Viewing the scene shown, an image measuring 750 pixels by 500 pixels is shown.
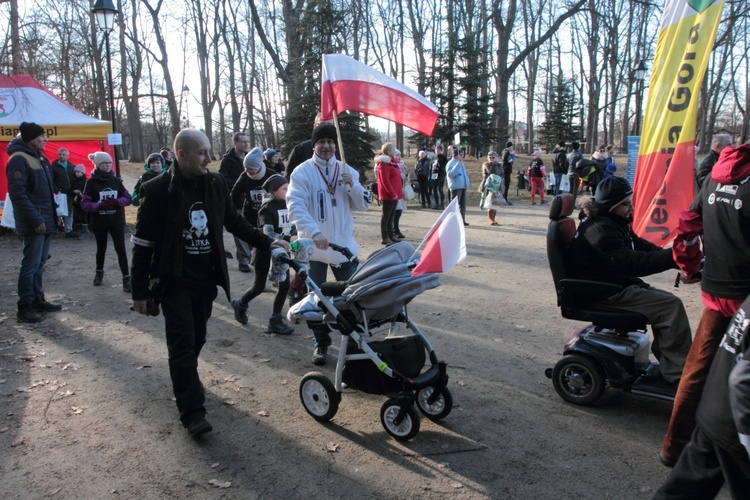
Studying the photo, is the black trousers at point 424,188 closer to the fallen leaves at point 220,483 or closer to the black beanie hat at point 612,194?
the black beanie hat at point 612,194

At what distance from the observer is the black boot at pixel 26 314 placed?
6.61 metres

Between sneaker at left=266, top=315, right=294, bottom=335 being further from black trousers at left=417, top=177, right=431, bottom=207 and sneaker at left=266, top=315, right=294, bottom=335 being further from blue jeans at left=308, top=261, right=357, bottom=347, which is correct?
black trousers at left=417, top=177, right=431, bottom=207

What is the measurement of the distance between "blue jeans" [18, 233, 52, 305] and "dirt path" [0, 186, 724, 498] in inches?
16.1

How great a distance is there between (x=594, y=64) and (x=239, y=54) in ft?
91.7

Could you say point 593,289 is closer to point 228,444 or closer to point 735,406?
point 735,406

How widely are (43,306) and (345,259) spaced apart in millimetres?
4387

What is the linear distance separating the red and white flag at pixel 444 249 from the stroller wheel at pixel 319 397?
1.09m

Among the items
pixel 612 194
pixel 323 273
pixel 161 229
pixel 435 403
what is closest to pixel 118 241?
pixel 323 273

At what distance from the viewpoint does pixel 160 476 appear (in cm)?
350

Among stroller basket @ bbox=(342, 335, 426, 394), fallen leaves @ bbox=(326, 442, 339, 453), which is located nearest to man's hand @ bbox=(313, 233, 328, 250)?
stroller basket @ bbox=(342, 335, 426, 394)

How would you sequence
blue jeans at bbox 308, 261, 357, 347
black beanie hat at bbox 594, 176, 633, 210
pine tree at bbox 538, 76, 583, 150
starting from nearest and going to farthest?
black beanie hat at bbox 594, 176, 633, 210, blue jeans at bbox 308, 261, 357, 347, pine tree at bbox 538, 76, 583, 150

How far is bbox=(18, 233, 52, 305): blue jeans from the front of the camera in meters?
6.59

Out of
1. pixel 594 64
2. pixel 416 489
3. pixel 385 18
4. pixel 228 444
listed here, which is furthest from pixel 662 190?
pixel 594 64

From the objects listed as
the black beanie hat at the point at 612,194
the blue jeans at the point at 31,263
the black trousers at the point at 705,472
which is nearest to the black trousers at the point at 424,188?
the blue jeans at the point at 31,263
